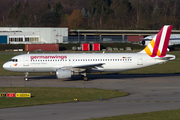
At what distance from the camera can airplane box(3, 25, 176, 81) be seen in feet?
123

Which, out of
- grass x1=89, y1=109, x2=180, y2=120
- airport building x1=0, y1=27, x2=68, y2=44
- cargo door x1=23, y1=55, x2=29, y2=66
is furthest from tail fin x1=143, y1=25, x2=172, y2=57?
airport building x1=0, y1=27, x2=68, y2=44

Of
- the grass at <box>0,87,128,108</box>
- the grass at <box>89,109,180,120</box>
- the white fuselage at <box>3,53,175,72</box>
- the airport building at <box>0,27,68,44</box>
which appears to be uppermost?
the airport building at <box>0,27,68,44</box>

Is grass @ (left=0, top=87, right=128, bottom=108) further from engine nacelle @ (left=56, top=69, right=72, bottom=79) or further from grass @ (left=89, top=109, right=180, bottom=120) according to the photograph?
grass @ (left=89, top=109, right=180, bottom=120)

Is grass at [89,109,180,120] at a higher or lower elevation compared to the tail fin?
lower

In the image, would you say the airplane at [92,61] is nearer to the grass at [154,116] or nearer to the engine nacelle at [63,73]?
the engine nacelle at [63,73]

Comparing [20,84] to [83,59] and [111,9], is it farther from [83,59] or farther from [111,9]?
[111,9]

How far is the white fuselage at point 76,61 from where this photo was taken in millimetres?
37594

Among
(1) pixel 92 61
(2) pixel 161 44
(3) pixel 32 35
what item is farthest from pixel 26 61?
(3) pixel 32 35

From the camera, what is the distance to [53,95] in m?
28.4

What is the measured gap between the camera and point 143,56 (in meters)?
38.1

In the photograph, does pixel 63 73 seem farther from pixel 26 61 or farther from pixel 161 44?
pixel 161 44

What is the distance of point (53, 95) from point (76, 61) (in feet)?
34.0

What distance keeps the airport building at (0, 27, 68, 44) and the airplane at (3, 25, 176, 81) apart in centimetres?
7954

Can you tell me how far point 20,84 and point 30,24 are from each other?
136 metres
